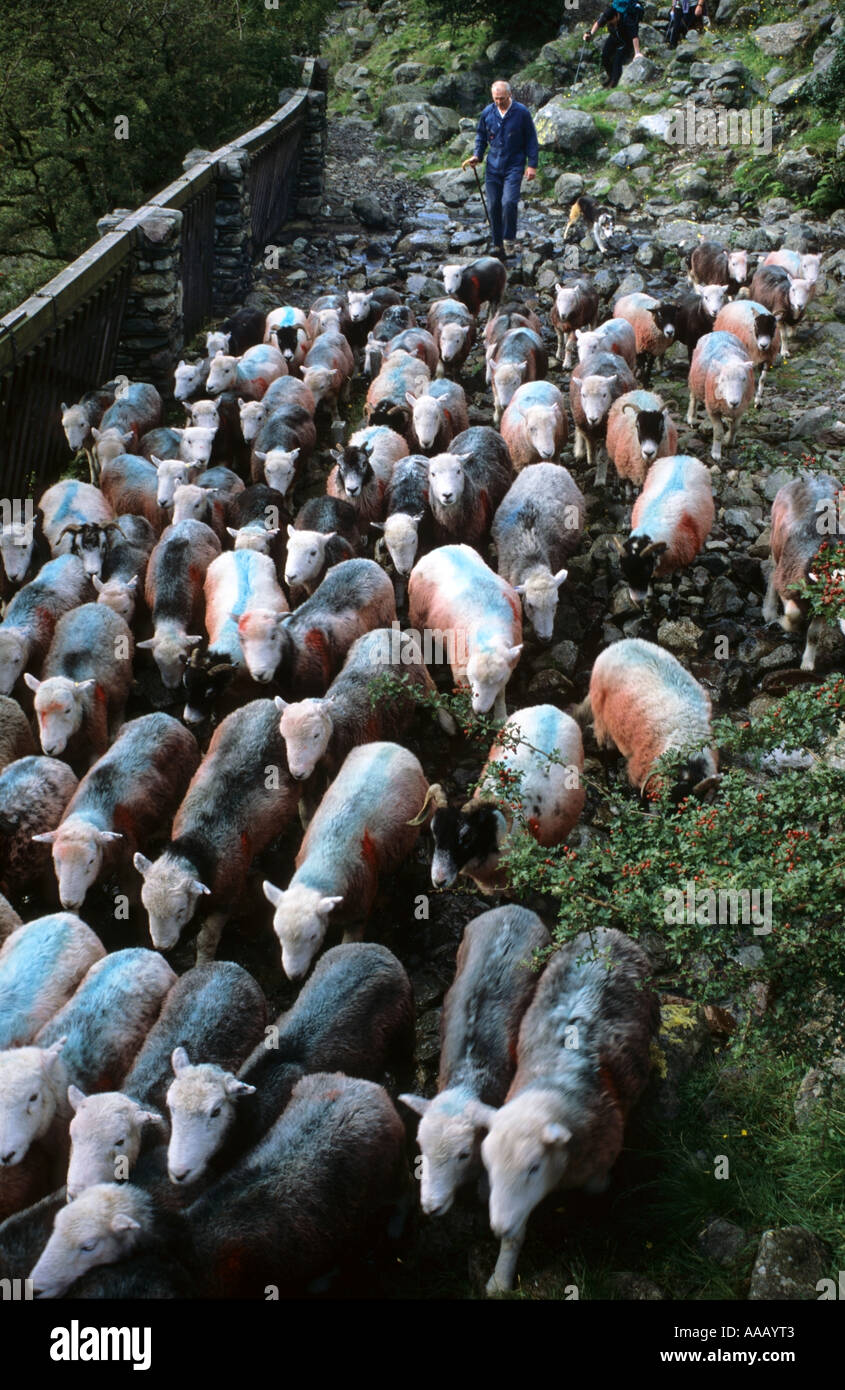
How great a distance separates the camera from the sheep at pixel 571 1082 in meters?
4.32

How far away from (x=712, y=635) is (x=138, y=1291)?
5.95 meters

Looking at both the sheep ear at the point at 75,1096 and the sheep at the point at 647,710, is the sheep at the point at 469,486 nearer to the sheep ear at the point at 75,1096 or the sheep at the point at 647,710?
the sheep at the point at 647,710

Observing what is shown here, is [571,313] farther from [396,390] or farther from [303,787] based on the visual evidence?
[303,787]

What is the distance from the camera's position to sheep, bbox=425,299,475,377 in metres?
11.8

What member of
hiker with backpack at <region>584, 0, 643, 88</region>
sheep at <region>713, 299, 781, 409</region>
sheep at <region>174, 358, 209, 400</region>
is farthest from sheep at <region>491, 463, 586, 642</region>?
hiker with backpack at <region>584, 0, 643, 88</region>

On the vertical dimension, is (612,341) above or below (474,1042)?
above

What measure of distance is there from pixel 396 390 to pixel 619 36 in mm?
14288

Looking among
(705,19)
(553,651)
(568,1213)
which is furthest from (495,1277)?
(705,19)

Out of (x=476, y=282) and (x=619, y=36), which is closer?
(x=476, y=282)

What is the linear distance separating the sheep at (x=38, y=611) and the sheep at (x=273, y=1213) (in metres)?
4.02

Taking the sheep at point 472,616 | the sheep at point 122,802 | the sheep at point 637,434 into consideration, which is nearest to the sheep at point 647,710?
the sheep at point 472,616

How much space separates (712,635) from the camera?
8266mm

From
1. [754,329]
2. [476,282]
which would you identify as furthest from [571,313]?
[754,329]

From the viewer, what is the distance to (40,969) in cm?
548
